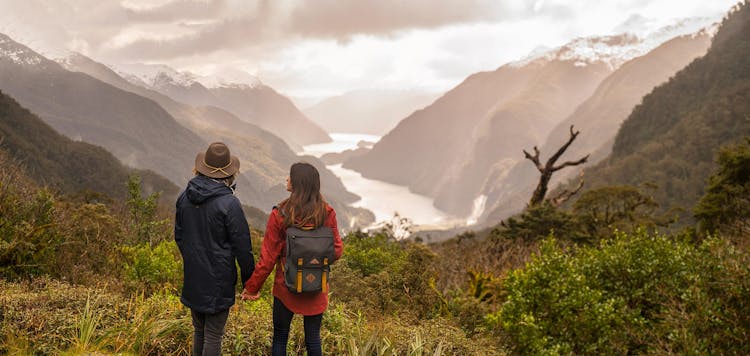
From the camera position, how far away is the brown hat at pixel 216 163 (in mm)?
4246

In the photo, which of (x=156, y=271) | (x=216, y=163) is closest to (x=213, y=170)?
(x=216, y=163)

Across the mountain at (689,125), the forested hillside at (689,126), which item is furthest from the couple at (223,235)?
the forested hillside at (689,126)

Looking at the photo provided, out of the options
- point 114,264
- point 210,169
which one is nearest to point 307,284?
point 210,169

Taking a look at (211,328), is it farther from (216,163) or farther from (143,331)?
(216,163)

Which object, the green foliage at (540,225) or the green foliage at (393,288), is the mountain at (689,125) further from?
the green foliage at (393,288)

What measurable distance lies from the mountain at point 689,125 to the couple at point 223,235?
60315 mm

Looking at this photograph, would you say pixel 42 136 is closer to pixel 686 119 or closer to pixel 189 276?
pixel 189 276

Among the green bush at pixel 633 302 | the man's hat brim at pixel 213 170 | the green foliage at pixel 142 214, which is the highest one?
the man's hat brim at pixel 213 170

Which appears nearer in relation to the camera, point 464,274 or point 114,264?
point 114,264

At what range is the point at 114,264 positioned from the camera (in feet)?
30.9

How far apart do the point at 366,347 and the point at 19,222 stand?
7.21 metres

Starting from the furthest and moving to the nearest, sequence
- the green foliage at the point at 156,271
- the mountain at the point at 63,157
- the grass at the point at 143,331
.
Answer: the mountain at the point at 63,157 → the green foliage at the point at 156,271 → the grass at the point at 143,331

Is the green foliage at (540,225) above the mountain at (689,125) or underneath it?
underneath

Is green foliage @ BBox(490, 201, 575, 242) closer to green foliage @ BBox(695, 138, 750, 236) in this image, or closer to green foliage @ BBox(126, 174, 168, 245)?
green foliage @ BBox(695, 138, 750, 236)
